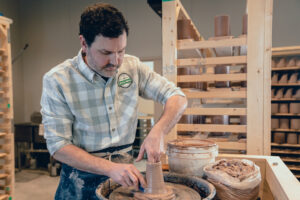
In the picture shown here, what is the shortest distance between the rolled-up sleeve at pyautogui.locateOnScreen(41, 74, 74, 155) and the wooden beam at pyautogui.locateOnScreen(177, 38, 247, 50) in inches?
51.6

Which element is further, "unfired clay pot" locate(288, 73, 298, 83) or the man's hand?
"unfired clay pot" locate(288, 73, 298, 83)

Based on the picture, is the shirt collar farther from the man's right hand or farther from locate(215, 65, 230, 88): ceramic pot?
locate(215, 65, 230, 88): ceramic pot

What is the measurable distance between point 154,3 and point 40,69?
591 centimetres

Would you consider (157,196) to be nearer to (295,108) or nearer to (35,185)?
(295,108)

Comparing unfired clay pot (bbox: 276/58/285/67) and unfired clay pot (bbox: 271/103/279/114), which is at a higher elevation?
unfired clay pot (bbox: 276/58/285/67)

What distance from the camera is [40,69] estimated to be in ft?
24.9

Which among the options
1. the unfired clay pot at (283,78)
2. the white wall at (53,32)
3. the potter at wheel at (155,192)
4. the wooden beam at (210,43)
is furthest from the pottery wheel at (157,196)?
the white wall at (53,32)

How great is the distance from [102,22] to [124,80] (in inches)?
18.0

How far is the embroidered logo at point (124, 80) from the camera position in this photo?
1.67 meters

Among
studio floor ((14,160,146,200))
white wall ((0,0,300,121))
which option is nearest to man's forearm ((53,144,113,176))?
studio floor ((14,160,146,200))

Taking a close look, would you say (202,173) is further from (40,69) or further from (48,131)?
(40,69)

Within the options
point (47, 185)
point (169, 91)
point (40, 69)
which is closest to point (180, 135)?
point (169, 91)

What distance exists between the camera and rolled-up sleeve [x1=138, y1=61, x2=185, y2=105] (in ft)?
5.49

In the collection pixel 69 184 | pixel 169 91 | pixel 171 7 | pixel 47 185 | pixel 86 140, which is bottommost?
pixel 47 185
